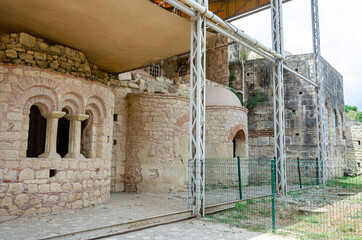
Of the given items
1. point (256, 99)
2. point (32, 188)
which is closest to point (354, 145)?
point (256, 99)

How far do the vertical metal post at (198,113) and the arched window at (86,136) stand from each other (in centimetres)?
282

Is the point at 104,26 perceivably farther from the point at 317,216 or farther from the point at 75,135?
the point at 317,216

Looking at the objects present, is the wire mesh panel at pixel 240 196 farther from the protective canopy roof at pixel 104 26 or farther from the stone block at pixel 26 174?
the stone block at pixel 26 174

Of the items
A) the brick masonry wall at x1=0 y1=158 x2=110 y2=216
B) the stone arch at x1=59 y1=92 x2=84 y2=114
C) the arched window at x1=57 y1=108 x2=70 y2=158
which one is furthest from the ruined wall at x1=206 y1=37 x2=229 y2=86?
the brick masonry wall at x1=0 y1=158 x2=110 y2=216

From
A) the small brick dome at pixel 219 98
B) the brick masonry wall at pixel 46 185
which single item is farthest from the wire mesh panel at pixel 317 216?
the brick masonry wall at pixel 46 185

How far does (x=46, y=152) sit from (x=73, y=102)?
1368mm

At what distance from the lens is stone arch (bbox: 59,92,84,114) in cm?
711

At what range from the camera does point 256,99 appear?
16172 millimetres

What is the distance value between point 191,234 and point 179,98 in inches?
236

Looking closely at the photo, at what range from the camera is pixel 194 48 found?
7.21 metres

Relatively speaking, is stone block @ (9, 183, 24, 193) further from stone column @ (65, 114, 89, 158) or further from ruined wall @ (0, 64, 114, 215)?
stone column @ (65, 114, 89, 158)

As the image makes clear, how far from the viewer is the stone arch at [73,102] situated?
711cm

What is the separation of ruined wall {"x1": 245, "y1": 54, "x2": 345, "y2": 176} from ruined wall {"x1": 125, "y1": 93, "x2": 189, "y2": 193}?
21.2ft

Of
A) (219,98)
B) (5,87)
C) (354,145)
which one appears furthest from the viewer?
(354,145)
